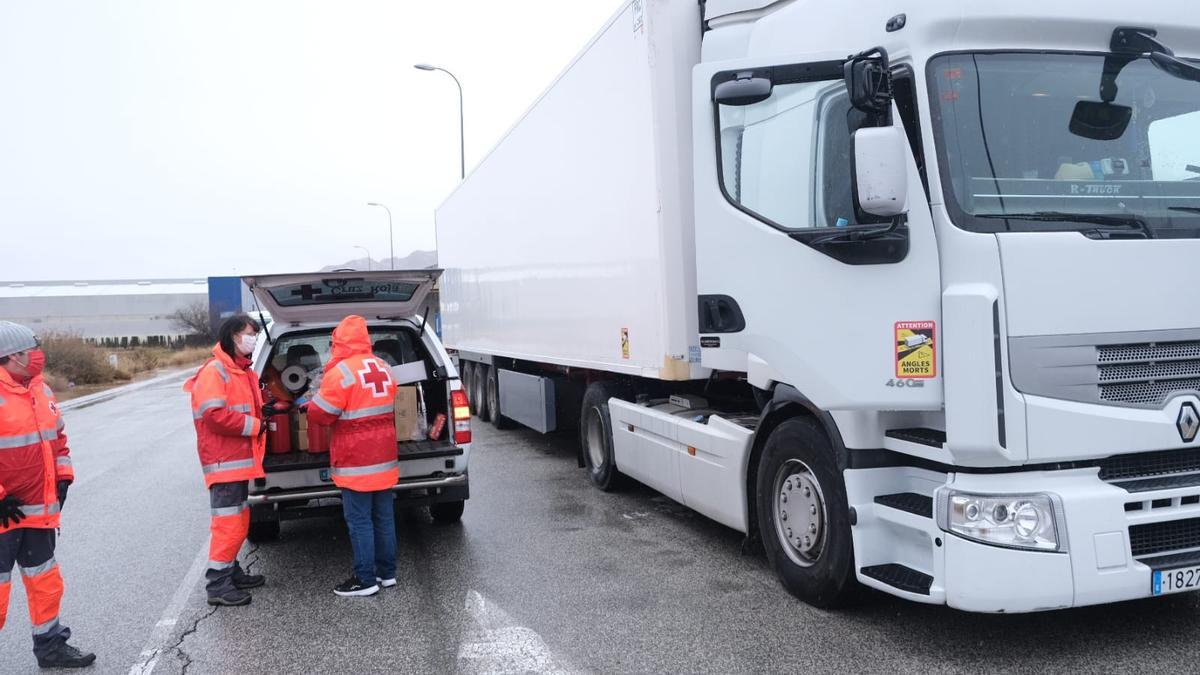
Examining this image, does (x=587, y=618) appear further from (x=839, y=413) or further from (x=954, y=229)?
(x=954, y=229)

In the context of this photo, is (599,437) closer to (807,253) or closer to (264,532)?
(264,532)

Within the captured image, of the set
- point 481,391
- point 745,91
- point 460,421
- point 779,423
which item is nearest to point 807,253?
point 745,91

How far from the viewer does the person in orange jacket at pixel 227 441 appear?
538cm

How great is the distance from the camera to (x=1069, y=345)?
3826 millimetres

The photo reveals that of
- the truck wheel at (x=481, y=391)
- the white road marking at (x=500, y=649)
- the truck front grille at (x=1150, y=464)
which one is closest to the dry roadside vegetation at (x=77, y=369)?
the truck wheel at (x=481, y=391)

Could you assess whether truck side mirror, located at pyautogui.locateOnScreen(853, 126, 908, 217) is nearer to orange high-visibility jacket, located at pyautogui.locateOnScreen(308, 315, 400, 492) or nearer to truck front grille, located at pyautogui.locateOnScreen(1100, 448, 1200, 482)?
truck front grille, located at pyautogui.locateOnScreen(1100, 448, 1200, 482)

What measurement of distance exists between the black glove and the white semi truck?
365 centimetres

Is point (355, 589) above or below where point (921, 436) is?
below

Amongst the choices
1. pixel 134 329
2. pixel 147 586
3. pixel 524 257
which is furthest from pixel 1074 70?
pixel 134 329

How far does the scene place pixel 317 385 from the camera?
Answer: 286 inches

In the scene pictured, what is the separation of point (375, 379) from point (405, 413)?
1.48 m

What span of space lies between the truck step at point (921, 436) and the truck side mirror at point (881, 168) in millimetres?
1010

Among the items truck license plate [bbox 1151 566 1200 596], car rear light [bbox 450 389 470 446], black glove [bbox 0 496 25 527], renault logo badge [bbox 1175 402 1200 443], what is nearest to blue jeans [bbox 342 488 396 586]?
car rear light [bbox 450 389 470 446]

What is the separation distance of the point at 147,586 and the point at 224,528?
3.02 feet
